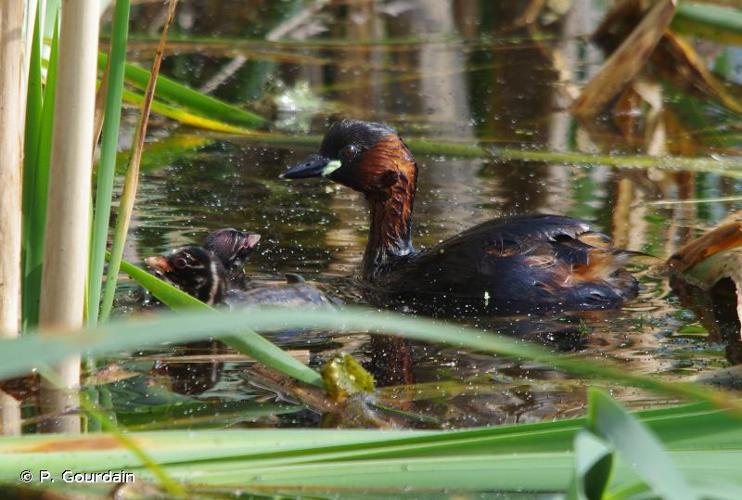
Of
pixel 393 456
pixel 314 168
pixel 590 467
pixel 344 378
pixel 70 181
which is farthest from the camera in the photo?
pixel 314 168

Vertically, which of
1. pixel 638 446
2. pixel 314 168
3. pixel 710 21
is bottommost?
pixel 638 446

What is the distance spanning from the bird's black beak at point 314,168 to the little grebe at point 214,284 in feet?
2.71

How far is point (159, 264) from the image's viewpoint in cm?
461

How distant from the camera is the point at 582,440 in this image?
7.04ft

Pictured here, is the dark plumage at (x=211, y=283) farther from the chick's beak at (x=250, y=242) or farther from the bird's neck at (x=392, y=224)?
the bird's neck at (x=392, y=224)

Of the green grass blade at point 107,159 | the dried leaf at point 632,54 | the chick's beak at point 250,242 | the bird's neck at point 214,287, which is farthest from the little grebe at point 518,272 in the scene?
the dried leaf at point 632,54

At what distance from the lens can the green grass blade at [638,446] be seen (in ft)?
6.21

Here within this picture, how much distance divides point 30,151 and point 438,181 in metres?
3.59

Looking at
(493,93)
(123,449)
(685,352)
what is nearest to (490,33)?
(493,93)

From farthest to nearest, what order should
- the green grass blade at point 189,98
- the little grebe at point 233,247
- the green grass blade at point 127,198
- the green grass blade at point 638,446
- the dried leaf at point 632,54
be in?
the dried leaf at point 632,54 → the green grass blade at point 189,98 → the little grebe at point 233,247 → the green grass blade at point 127,198 → the green grass blade at point 638,446

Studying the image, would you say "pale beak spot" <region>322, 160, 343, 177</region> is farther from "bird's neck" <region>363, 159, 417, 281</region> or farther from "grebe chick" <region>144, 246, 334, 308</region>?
"grebe chick" <region>144, 246, 334, 308</region>

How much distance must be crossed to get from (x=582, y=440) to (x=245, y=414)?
1.35 m

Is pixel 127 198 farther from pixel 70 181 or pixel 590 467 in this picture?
pixel 590 467

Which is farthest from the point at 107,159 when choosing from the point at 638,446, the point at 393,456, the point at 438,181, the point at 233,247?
the point at 438,181
